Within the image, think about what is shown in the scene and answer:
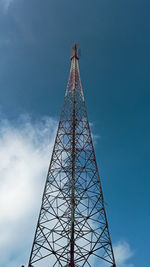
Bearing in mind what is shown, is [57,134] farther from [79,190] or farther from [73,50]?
[73,50]

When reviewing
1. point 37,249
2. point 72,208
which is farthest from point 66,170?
point 37,249

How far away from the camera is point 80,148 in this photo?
69.4 feet

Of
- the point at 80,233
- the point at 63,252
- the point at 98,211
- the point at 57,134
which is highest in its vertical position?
the point at 57,134

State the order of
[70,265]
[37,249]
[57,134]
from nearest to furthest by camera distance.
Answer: [70,265]
[37,249]
[57,134]

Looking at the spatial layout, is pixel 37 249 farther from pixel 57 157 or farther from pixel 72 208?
pixel 57 157

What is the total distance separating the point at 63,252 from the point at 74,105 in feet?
45.3

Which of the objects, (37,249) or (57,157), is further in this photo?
(57,157)

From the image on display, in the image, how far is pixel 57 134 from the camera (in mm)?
22203

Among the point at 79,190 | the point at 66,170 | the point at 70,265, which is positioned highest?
the point at 66,170

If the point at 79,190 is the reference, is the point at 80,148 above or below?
above

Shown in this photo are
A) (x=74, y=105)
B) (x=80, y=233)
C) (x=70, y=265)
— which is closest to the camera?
(x=70, y=265)

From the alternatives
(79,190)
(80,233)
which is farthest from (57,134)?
(80,233)

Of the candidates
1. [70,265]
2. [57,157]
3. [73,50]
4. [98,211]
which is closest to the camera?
[70,265]

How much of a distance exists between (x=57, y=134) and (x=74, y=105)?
12.4 ft
